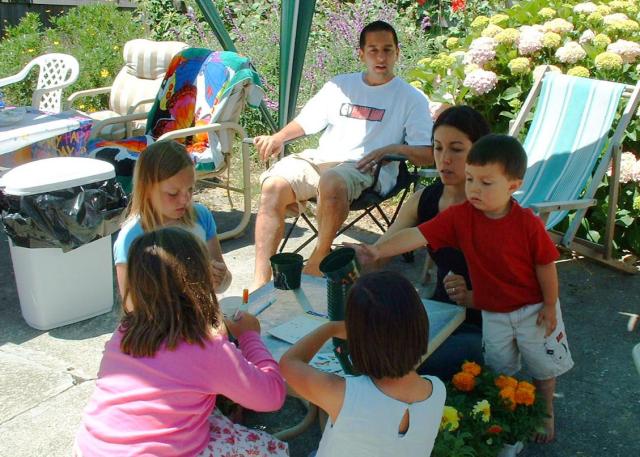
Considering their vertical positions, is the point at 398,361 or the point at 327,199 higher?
the point at 398,361

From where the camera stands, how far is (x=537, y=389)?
2418mm

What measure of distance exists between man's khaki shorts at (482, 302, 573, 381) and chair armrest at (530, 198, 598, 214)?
2.86 feet

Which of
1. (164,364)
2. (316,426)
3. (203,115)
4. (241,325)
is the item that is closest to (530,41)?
(203,115)

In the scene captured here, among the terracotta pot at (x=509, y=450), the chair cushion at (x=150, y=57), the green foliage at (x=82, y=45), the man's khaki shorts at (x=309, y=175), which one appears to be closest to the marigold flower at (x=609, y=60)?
the man's khaki shorts at (x=309, y=175)

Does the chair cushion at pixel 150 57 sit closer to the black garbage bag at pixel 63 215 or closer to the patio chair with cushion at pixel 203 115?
the patio chair with cushion at pixel 203 115

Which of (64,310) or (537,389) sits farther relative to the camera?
(64,310)

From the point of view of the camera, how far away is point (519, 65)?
4219mm

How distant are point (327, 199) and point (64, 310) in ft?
4.43

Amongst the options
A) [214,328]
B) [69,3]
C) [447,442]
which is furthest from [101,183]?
[69,3]

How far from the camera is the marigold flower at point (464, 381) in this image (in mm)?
2207

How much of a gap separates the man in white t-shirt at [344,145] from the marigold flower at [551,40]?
0.89 metres

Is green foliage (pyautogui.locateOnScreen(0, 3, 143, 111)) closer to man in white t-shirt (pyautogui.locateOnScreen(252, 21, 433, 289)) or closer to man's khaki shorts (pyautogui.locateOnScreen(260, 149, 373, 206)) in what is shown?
Answer: man in white t-shirt (pyautogui.locateOnScreen(252, 21, 433, 289))

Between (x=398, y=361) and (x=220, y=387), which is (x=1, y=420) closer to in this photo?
(x=220, y=387)

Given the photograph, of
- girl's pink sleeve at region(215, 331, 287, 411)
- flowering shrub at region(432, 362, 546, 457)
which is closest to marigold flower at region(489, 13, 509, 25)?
flowering shrub at region(432, 362, 546, 457)
